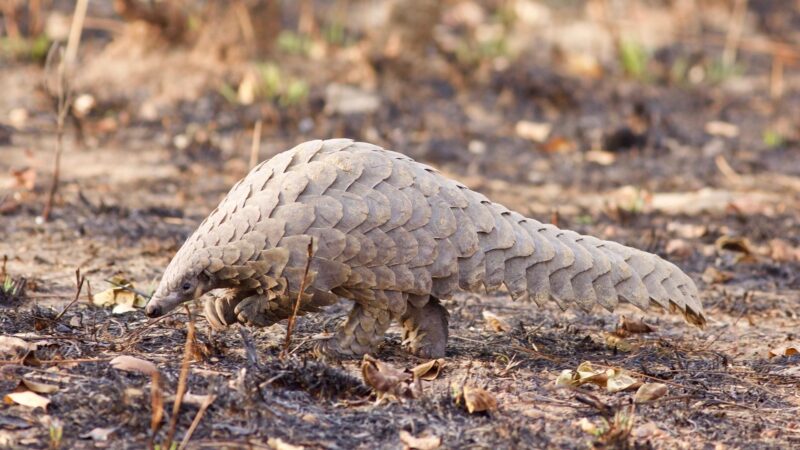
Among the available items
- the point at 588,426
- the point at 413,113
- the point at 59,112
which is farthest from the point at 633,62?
the point at 588,426

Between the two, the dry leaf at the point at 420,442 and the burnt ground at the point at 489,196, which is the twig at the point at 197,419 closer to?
the burnt ground at the point at 489,196

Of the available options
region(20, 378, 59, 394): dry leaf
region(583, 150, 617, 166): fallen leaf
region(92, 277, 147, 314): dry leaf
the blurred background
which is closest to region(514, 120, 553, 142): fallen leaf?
the blurred background

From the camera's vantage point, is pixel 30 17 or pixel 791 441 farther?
pixel 30 17

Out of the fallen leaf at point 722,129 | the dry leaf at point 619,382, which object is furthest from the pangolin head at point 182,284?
the fallen leaf at point 722,129

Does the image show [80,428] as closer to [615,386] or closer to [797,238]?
[615,386]

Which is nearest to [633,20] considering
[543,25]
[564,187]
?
[543,25]

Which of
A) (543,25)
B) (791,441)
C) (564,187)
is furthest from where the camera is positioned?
(543,25)

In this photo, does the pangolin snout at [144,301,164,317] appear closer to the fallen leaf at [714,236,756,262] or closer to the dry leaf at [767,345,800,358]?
the dry leaf at [767,345,800,358]
